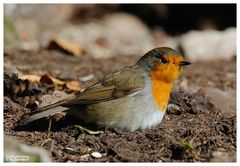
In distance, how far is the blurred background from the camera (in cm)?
1110

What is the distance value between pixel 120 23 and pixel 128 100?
7606mm

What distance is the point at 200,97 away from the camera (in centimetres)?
563

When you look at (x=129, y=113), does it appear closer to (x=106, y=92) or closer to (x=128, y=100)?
(x=128, y=100)

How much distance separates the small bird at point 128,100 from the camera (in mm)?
4969

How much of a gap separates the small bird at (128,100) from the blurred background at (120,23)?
16.0 ft

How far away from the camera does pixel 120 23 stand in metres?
12.5

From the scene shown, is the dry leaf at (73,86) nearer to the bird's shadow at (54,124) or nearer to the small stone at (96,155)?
the bird's shadow at (54,124)

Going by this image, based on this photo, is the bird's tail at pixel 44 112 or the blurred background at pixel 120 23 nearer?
the bird's tail at pixel 44 112

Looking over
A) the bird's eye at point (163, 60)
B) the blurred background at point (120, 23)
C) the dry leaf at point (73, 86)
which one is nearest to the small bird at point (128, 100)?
the bird's eye at point (163, 60)

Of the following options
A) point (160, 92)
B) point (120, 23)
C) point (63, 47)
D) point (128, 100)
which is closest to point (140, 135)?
point (128, 100)

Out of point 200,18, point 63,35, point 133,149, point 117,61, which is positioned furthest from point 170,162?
point 200,18

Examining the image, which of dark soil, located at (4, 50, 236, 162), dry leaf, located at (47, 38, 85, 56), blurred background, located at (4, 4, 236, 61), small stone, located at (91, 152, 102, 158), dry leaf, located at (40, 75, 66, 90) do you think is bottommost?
small stone, located at (91, 152, 102, 158)

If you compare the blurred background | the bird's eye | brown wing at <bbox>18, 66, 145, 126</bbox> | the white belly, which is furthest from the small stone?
the blurred background

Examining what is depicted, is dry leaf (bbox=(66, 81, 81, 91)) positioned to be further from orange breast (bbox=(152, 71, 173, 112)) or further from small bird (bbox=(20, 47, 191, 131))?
orange breast (bbox=(152, 71, 173, 112))
